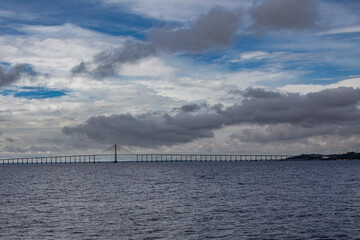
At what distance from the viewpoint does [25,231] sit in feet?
147

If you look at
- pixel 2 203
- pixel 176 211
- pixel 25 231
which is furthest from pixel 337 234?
pixel 2 203

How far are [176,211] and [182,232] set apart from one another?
1491cm

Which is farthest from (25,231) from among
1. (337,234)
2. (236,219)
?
(337,234)

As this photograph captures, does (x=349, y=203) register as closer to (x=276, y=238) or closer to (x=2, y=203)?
(x=276, y=238)

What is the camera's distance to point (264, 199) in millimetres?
71438

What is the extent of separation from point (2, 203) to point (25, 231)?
Result: 1214 inches

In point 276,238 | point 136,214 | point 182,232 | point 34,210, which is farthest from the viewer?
point 34,210

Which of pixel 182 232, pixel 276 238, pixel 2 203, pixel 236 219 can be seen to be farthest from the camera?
pixel 2 203

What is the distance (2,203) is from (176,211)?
35.7m

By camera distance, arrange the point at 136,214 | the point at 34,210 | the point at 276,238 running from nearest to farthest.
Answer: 1. the point at 276,238
2. the point at 136,214
3. the point at 34,210

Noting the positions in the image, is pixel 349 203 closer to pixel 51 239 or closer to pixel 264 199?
pixel 264 199

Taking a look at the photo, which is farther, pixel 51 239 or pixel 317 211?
pixel 317 211

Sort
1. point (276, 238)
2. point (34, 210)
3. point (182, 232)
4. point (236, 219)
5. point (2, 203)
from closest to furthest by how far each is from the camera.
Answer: point (276, 238) < point (182, 232) < point (236, 219) < point (34, 210) < point (2, 203)

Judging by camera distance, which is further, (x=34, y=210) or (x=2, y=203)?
(x=2, y=203)
